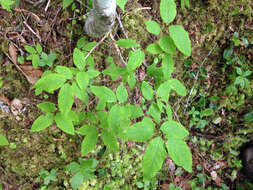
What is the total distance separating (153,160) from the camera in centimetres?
92

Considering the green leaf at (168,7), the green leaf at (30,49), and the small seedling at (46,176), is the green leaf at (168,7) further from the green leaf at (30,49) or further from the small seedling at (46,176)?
the small seedling at (46,176)

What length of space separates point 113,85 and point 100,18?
79cm

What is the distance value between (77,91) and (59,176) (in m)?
1.18

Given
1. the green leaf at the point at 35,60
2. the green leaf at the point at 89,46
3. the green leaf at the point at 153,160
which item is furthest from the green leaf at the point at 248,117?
the green leaf at the point at 35,60

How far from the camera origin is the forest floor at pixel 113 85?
1.59m

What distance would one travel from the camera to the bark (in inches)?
43.8

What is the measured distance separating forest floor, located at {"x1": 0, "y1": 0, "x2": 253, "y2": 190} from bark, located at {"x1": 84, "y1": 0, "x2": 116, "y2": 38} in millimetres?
210

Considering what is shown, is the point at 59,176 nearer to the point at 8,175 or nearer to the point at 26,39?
the point at 8,175

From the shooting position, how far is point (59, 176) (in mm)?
1818

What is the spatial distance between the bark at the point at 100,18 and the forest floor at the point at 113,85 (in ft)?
0.69

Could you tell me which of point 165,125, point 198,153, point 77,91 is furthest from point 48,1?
point 198,153

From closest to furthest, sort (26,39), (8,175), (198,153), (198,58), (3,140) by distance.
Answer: (3,140) → (26,39) → (8,175) → (198,58) → (198,153)

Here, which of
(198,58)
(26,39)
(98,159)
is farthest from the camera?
(198,58)

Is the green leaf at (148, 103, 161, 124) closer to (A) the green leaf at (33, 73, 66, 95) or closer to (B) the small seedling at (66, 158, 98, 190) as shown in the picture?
(A) the green leaf at (33, 73, 66, 95)
